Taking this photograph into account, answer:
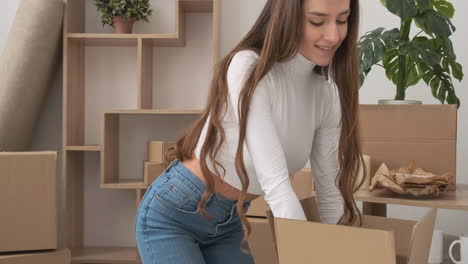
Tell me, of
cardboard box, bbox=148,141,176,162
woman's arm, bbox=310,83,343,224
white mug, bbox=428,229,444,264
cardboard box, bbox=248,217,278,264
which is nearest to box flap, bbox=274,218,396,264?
woman's arm, bbox=310,83,343,224

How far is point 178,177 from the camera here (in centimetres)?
125

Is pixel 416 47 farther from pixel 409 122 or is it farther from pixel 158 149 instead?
pixel 158 149

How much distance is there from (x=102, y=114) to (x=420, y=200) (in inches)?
64.2

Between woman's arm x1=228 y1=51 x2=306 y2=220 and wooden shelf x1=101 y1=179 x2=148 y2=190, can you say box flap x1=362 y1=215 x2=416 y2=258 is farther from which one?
wooden shelf x1=101 y1=179 x2=148 y2=190

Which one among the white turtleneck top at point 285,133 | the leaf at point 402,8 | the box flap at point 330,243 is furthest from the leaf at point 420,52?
the box flap at point 330,243

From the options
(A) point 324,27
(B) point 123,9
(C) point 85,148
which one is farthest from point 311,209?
(B) point 123,9

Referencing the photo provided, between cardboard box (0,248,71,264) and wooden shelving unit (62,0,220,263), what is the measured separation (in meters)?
0.66

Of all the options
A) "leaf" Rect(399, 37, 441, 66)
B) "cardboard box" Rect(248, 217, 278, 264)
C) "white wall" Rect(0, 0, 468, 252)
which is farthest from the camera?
"white wall" Rect(0, 0, 468, 252)

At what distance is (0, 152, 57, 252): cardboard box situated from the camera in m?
2.12

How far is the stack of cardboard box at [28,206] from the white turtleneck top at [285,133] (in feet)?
3.54

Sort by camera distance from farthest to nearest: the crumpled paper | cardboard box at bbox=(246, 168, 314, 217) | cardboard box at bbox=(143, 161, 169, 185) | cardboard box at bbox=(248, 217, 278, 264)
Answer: cardboard box at bbox=(143, 161, 169, 185), cardboard box at bbox=(246, 168, 314, 217), cardboard box at bbox=(248, 217, 278, 264), the crumpled paper

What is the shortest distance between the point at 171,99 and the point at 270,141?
2.20 meters

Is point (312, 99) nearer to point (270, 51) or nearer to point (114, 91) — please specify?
point (270, 51)

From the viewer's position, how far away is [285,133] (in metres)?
1.14
